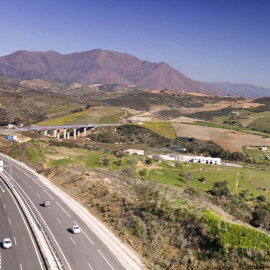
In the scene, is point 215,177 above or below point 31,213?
below

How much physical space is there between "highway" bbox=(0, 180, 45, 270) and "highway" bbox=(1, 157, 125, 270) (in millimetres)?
1268

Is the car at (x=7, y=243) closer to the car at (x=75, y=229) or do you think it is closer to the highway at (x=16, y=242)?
the highway at (x=16, y=242)

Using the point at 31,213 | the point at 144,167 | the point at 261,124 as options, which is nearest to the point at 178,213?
the point at 31,213

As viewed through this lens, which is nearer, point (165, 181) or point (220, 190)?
point (220, 190)

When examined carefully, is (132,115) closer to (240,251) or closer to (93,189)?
(93,189)


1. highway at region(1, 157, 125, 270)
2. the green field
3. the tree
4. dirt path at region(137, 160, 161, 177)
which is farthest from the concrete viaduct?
highway at region(1, 157, 125, 270)

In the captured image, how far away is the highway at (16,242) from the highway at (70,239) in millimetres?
1268

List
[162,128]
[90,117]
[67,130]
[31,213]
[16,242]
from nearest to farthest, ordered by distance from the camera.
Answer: [16,242] → [31,213] → [67,130] → [162,128] → [90,117]

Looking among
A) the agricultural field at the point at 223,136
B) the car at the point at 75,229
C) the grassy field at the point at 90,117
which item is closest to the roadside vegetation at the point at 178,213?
the car at the point at 75,229

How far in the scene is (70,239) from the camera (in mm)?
32188

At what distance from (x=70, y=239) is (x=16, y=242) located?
15.6 ft

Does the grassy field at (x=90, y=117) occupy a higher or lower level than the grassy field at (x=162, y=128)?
higher

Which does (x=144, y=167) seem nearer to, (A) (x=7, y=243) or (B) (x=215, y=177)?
(B) (x=215, y=177)

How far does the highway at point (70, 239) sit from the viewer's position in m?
27.7
